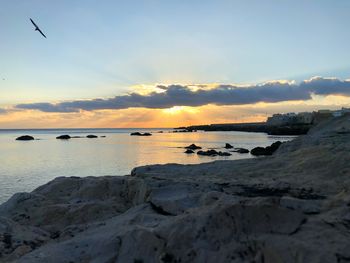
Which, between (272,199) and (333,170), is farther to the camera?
(333,170)

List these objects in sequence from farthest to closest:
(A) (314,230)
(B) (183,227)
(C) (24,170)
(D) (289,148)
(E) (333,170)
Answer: (C) (24,170)
(D) (289,148)
(E) (333,170)
(B) (183,227)
(A) (314,230)

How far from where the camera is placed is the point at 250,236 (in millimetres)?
5074

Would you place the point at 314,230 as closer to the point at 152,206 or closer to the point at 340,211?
the point at 340,211

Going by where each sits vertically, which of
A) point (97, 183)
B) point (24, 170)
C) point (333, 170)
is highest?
point (333, 170)

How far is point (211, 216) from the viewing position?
541 centimetres

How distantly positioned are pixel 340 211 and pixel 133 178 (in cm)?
599

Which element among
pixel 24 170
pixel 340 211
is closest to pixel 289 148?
pixel 340 211

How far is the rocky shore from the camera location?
4973 mm

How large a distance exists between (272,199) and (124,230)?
83.9 inches

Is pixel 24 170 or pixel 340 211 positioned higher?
pixel 340 211

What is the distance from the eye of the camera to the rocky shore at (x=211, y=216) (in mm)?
4973

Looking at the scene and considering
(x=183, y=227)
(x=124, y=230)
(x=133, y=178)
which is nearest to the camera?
→ (x=183, y=227)

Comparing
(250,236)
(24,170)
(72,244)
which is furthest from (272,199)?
(24,170)

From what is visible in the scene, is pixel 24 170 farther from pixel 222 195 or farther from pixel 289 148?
pixel 222 195
